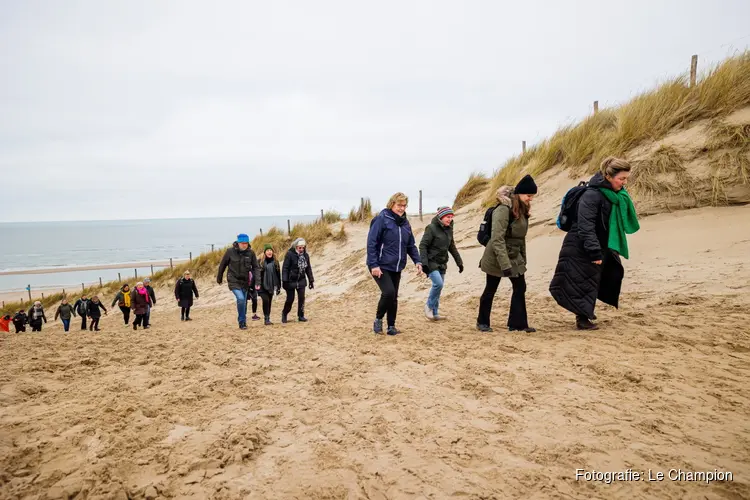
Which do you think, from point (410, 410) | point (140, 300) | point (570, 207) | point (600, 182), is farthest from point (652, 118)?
point (140, 300)

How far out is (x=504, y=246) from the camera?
16.7 feet

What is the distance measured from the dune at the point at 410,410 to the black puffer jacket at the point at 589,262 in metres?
0.41

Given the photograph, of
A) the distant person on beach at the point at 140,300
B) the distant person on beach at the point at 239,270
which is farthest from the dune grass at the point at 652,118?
the distant person on beach at the point at 140,300

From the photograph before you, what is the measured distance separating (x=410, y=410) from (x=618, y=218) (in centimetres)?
319

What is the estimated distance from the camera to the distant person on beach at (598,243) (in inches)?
183

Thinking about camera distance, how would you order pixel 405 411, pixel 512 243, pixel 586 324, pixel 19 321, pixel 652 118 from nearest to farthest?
pixel 405 411 < pixel 586 324 < pixel 512 243 < pixel 652 118 < pixel 19 321

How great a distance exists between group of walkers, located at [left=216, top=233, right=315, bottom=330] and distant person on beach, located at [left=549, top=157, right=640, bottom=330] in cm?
470

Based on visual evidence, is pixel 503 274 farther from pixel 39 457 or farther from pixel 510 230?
pixel 39 457

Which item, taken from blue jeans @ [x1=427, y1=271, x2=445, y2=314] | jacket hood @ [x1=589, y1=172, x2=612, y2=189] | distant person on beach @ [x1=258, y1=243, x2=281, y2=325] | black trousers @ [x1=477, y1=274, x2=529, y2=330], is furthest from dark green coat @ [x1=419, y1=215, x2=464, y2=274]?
distant person on beach @ [x1=258, y1=243, x2=281, y2=325]

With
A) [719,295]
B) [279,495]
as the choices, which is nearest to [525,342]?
[719,295]

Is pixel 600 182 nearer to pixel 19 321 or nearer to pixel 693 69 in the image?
pixel 693 69

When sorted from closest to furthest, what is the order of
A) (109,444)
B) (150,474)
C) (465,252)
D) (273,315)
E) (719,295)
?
(150,474), (109,444), (719,295), (273,315), (465,252)

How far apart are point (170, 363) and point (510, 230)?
13.9ft

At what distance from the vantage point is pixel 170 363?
4.98 meters
